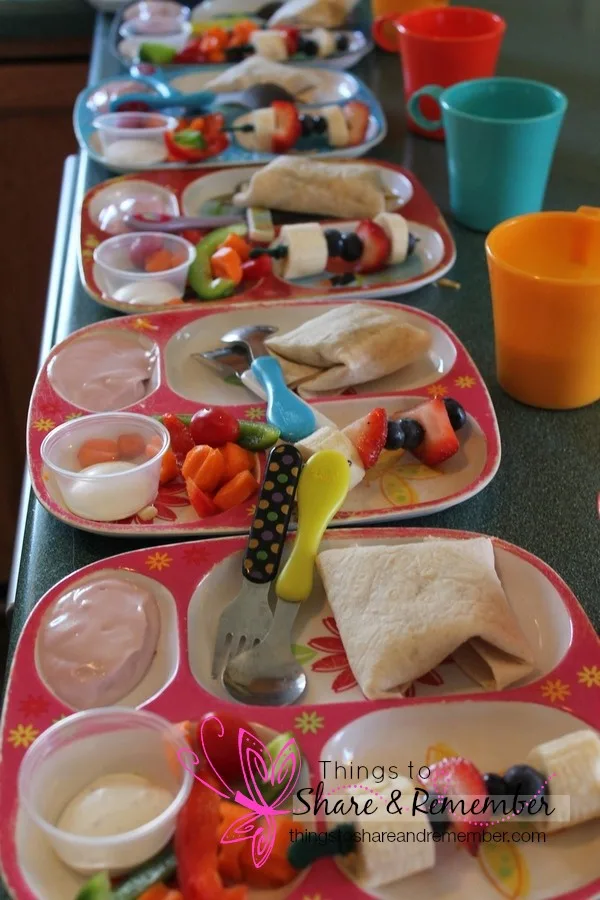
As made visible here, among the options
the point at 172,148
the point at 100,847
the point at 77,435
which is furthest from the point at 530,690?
the point at 172,148

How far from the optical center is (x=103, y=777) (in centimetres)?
66

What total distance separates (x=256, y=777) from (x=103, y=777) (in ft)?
0.36

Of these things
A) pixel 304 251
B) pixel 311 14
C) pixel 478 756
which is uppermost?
pixel 311 14

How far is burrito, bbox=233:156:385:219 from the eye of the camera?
1399 millimetres

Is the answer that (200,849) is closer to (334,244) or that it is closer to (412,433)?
(412,433)

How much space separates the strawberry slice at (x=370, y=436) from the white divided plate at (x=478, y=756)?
11.0 inches

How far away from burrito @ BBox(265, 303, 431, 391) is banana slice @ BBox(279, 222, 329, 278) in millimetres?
172

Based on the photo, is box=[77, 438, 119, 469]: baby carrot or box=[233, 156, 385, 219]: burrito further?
box=[233, 156, 385, 219]: burrito

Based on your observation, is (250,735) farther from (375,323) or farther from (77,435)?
(375,323)

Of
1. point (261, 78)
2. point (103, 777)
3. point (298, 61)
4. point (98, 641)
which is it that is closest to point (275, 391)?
point (98, 641)

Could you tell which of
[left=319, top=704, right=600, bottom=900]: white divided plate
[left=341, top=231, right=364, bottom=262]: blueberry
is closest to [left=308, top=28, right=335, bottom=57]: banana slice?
[left=341, top=231, right=364, bottom=262]: blueberry

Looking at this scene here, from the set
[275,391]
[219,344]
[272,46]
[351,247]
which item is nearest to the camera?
[275,391]

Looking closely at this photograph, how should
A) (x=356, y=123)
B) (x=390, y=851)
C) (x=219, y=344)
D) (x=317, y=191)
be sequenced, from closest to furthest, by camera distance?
(x=390, y=851)
(x=219, y=344)
(x=317, y=191)
(x=356, y=123)

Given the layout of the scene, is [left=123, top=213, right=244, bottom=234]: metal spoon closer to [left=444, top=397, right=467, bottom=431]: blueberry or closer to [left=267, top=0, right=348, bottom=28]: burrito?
[left=444, top=397, right=467, bottom=431]: blueberry
